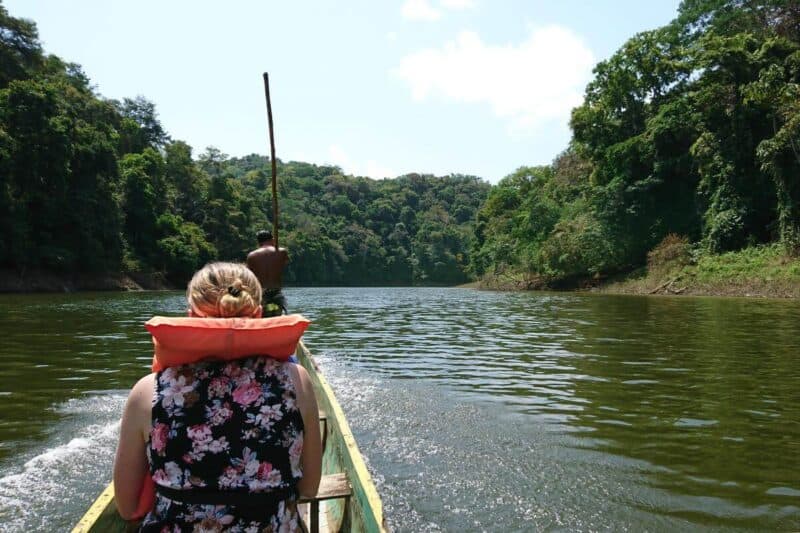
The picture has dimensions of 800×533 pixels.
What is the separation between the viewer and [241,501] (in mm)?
1946

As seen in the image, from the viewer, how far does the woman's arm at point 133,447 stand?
194cm

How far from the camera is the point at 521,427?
245 inches

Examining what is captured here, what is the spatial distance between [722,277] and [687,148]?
38.6 ft

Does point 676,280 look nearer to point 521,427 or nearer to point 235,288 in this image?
point 521,427

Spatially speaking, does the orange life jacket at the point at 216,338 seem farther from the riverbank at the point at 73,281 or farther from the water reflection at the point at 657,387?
the riverbank at the point at 73,281

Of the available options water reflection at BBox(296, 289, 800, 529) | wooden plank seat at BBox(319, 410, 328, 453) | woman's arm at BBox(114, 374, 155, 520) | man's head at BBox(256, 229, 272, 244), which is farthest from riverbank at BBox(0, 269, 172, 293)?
woman's arm at BBox(114, 374, 155, 520)

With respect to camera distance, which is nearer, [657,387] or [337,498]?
[337,498]

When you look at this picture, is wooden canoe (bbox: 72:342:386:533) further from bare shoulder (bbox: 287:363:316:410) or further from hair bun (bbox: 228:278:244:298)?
hair bun (bbox: 228:278:244:298)

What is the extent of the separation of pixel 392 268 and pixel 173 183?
4984 centimetres

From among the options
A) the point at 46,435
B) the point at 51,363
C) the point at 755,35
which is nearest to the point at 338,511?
the point at 46,435

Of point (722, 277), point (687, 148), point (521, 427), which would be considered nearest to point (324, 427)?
point (521, 427)

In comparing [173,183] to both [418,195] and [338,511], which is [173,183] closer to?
[338,511]

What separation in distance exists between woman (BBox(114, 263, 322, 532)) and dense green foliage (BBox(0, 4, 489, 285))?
128 ft

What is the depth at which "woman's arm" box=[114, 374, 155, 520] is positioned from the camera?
194 cm
